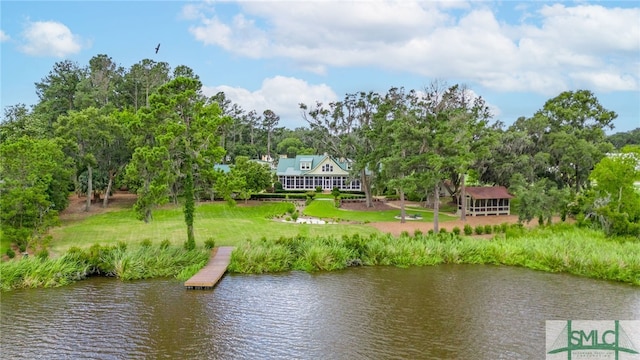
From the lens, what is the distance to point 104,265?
20703 millimetres

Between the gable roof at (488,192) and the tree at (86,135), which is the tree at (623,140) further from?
the tree at (86,135)

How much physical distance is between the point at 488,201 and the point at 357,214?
11.2 m

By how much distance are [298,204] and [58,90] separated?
32.8 m

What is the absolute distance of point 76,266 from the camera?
20.2m

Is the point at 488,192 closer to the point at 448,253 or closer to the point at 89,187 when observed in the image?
the point at 448,253

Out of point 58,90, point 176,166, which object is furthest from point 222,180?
point 58,90

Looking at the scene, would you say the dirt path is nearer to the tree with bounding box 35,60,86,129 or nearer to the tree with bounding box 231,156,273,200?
the tree with bounding box 231,156,273,200

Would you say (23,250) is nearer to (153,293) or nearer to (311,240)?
(153,293)

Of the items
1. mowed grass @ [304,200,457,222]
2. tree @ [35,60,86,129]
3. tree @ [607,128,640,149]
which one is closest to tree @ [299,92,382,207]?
mowed grass @ [304,200,457,222]

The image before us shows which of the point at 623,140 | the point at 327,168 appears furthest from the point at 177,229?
the point at 623,140

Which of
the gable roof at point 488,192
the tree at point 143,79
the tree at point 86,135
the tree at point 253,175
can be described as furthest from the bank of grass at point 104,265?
the tree at point 143,79

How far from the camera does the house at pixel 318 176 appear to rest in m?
55.3

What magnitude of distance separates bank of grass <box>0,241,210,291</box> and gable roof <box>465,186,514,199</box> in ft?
78.1

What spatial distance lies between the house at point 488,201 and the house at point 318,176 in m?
18.9
